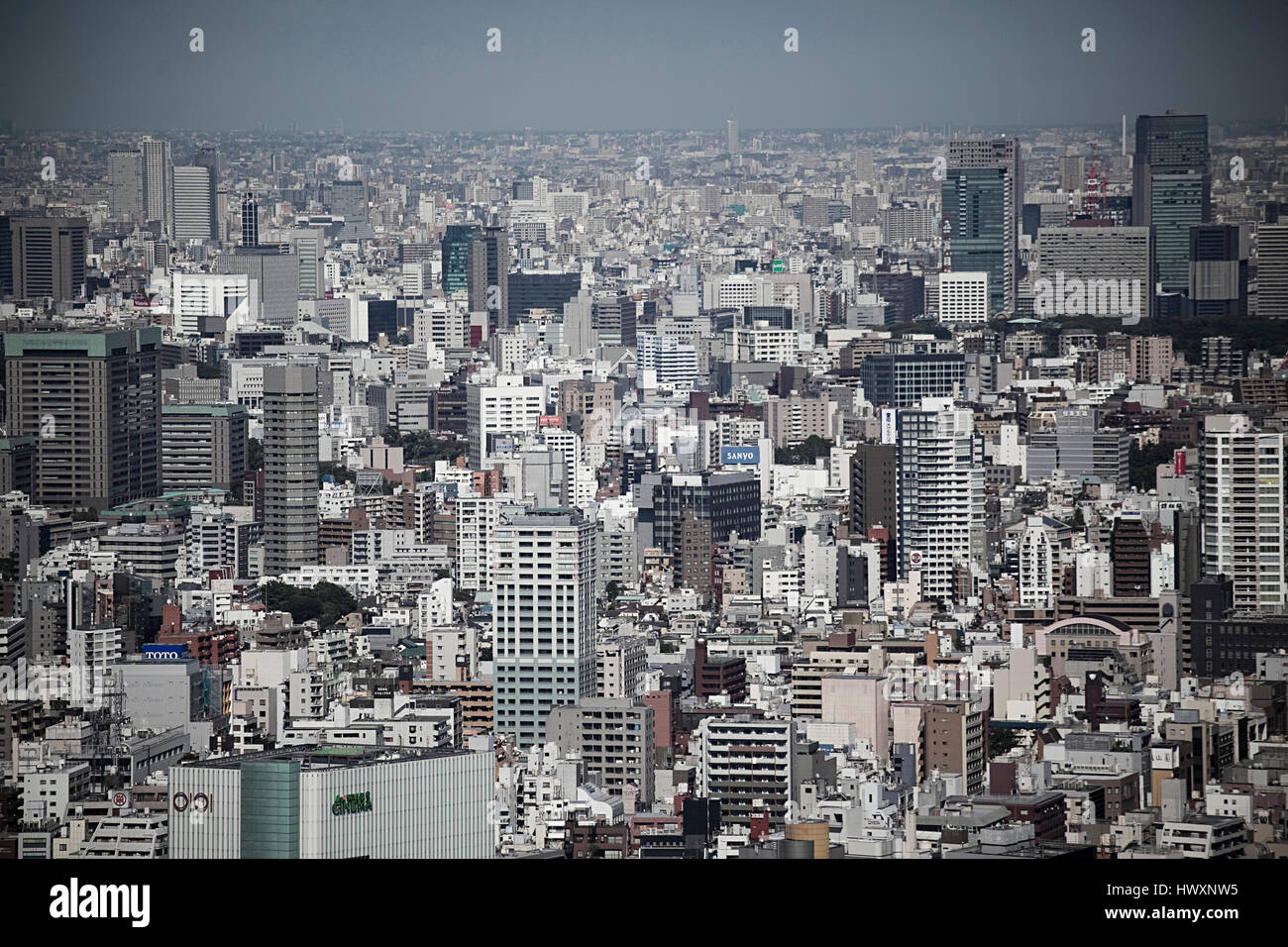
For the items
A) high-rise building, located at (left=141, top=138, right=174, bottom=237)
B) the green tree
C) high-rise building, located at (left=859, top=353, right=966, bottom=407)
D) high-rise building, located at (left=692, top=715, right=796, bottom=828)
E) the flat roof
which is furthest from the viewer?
high-rise building, located at (left=859, top=353, right=966, bottom=407)

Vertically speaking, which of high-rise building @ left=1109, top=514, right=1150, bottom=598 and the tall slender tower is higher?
the tall slender tower

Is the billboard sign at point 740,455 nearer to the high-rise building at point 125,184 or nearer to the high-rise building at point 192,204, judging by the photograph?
the high-rise building at point 192,204

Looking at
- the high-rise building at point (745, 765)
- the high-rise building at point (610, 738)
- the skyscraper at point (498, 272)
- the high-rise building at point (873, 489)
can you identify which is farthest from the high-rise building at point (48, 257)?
the high-rise building at point (745, 765)

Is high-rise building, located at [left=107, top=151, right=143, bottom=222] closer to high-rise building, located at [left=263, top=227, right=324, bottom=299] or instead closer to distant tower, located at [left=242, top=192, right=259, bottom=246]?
distant tower, located at [left=242, top=192, right=259, bottom=246]

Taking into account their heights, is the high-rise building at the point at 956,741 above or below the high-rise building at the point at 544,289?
below

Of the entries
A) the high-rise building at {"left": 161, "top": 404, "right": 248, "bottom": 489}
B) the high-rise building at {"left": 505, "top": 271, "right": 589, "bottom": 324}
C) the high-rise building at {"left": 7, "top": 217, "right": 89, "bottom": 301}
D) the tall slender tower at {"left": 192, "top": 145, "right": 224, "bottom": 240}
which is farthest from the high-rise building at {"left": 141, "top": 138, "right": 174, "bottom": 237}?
the high-rise building at {"left": 505, "top": 271, "right": 589, "bottom": 324}
